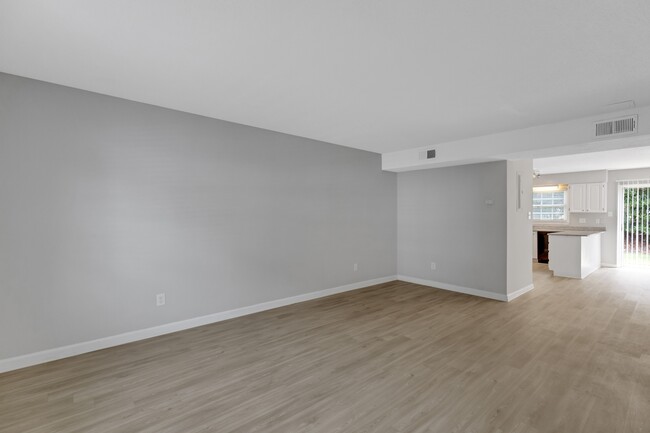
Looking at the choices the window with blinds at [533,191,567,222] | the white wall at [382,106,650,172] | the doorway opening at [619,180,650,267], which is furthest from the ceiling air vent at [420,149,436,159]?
the doorway opening at [619,180,650,267]

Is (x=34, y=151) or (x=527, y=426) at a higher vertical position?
(x=34, y=151)

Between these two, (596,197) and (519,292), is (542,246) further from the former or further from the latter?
(519,292)

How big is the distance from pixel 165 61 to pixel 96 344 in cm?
283

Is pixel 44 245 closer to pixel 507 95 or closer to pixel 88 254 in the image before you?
pixel 88 254

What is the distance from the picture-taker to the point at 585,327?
3.59 metres

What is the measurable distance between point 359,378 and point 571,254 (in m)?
6.26

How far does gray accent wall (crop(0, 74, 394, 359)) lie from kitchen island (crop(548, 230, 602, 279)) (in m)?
2.84

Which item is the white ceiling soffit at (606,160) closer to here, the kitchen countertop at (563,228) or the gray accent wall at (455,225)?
the kitchen countertop at (563,228)

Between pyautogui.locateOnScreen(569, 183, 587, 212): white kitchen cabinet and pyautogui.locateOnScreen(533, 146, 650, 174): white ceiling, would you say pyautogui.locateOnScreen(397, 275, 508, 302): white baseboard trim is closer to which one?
pyautogui.locateOnScreen(533, 146, 650, 174): white ceiling

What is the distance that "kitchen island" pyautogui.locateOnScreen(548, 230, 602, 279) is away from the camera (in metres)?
6.12

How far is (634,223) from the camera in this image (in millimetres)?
7344

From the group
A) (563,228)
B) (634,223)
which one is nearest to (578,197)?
(563,228)

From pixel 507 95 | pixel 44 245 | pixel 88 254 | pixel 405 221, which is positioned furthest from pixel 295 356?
pixel 405 221

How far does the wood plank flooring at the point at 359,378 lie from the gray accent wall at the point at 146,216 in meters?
0.44
